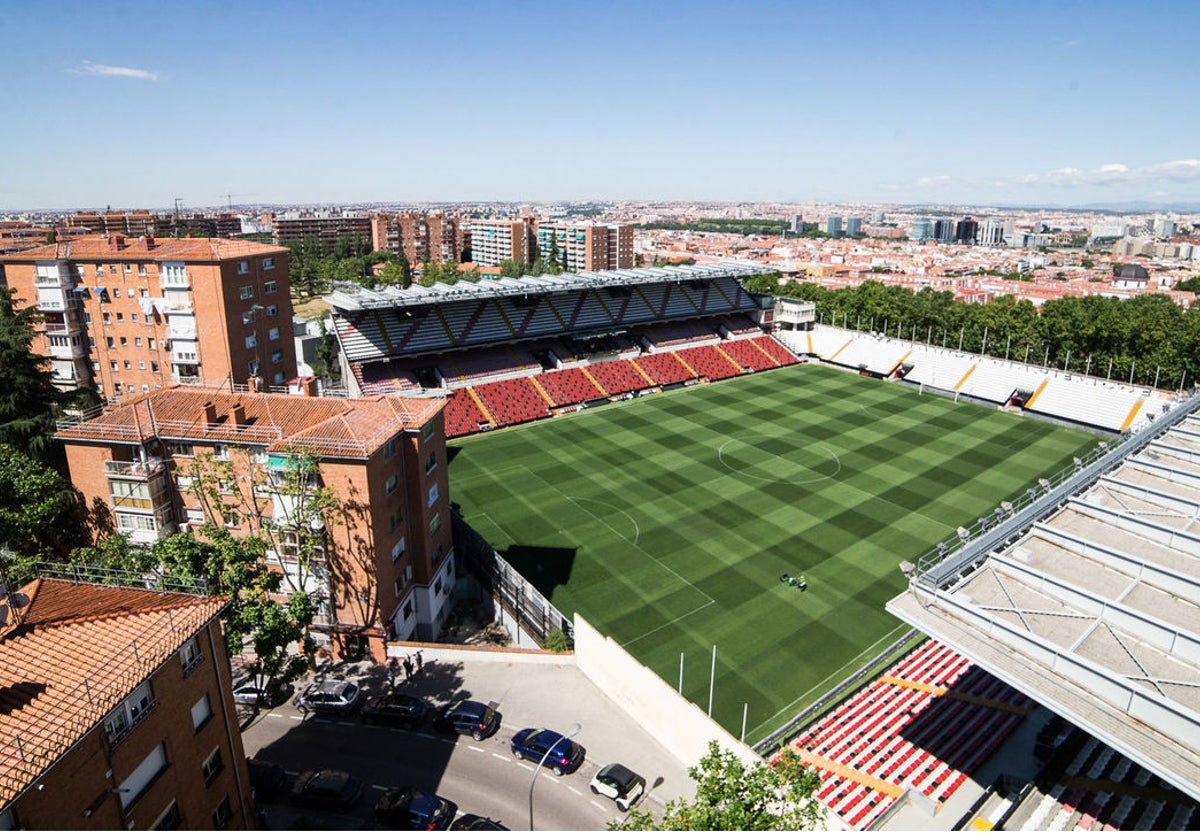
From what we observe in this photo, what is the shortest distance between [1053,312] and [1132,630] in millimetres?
60796

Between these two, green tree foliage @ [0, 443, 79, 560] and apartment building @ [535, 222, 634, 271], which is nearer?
green tree foliage @ [0, 443, 79, 560]

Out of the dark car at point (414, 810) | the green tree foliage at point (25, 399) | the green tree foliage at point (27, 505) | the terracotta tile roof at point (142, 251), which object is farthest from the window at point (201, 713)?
the terracotta tile roof at point (142, 251)

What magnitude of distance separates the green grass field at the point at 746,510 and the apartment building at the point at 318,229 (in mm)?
130292

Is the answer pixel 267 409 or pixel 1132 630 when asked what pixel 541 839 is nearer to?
pixel 1132 630

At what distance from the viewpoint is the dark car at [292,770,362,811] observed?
17875 mm

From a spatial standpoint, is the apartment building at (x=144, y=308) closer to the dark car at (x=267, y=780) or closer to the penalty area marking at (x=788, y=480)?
the dark car at (x=267, y=780)

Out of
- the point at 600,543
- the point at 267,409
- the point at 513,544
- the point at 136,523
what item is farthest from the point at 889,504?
the point at 136,523

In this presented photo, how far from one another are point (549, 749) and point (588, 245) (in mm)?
140791

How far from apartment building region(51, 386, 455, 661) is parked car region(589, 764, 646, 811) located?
950 cm

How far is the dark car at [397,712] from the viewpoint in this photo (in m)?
21.5

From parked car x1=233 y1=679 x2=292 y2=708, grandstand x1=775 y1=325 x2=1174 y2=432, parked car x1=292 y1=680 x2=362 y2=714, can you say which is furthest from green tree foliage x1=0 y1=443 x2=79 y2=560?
grandstand x1=775 y1=325 x2=1174 y2=432

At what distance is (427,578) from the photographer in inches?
1043

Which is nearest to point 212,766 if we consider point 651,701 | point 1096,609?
point 651,701

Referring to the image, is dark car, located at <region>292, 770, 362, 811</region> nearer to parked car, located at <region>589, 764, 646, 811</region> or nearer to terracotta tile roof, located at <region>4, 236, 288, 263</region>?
parked car, located at <region>589, 764, 646, 811</region>
